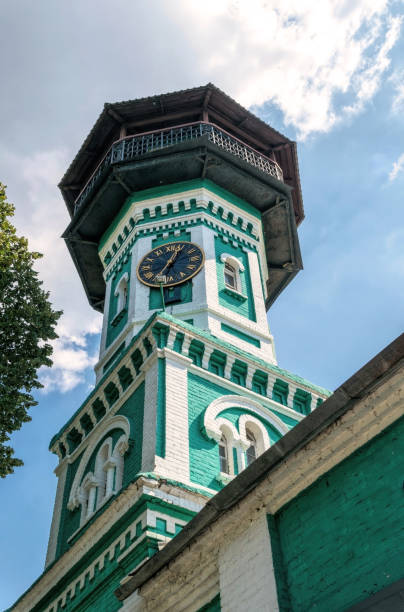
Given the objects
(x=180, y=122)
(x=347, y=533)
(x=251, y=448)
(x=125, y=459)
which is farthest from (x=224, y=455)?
(x=180, y=122)

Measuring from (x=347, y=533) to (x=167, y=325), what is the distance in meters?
10.3

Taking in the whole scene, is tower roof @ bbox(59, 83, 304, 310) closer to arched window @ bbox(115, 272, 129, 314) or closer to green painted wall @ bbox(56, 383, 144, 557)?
arched window @ bbox(115, 272, 129, 314)

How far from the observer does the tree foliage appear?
46.0 ft

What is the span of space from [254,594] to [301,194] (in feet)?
74.8

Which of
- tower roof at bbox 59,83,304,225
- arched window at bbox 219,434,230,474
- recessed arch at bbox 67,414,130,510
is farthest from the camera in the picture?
tower roof at bbox 59,83,304,225

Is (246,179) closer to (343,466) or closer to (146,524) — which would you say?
(146,524)

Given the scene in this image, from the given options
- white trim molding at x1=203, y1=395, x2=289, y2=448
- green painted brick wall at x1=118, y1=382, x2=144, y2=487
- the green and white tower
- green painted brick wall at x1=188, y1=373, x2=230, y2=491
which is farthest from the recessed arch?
white trim molding at x1=203, y1=395, x2=289, y2=448

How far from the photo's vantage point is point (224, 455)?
17.3 m

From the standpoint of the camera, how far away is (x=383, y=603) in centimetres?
782

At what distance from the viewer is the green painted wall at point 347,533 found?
324 inches

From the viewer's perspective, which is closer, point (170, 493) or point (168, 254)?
point (170, 493)

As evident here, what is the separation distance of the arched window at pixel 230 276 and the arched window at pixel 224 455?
21.6 ft

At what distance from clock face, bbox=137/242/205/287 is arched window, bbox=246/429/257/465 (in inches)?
222

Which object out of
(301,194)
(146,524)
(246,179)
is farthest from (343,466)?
(301,194)
